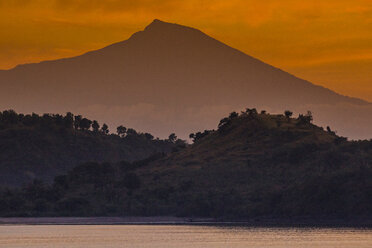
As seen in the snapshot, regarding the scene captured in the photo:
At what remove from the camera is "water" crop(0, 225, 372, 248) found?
14825 centimetres

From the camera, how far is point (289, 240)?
517 ft

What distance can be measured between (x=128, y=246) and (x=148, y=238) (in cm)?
2029

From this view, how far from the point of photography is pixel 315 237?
167 meters

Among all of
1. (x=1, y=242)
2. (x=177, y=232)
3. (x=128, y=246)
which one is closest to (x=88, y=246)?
(x=128, y=246)

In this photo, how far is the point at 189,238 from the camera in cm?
16625

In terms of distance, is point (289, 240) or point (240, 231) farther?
point (240, 231)

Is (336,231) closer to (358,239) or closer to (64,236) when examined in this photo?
(358,239)

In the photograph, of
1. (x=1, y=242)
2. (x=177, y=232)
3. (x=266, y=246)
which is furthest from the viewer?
(x=177, y=232)

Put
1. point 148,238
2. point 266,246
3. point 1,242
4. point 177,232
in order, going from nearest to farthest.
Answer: point 266,246
point 1,242
point 148,238
point 177,232

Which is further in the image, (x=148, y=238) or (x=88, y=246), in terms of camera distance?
(x=148, y=238)

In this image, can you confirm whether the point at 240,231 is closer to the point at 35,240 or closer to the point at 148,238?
the point at 148,238

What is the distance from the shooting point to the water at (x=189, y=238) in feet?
486

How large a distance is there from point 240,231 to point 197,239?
957 inches

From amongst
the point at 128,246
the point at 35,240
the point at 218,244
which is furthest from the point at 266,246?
the point at 35,240
